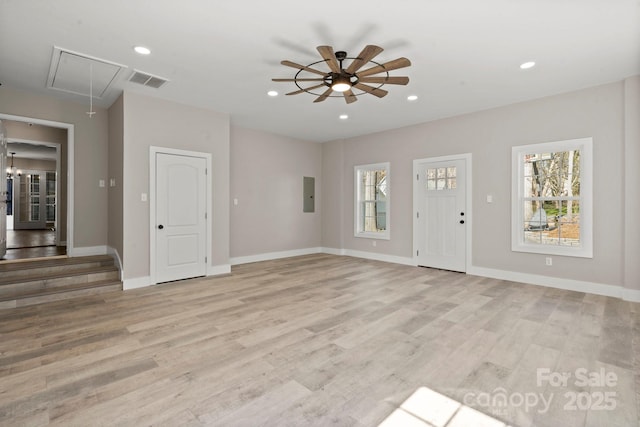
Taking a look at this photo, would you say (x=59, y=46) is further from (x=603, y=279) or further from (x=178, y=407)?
(x=603, y=279)

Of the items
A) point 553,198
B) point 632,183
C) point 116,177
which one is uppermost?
point 116,177

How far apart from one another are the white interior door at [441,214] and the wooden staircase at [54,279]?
5.39 metres

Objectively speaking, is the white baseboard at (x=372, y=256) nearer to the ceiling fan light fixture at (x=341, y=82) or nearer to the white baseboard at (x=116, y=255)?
the ceiling fan light fixture at (x=341, y=82)

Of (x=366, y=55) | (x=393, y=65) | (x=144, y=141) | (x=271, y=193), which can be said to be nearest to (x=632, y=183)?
(x=393, y=65)

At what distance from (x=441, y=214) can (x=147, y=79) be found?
5.37 metres

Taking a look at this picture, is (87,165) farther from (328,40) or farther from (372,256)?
(372,256)

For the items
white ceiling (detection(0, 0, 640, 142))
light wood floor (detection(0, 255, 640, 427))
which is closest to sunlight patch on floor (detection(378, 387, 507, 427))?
light wood floor (detection(0, 255, 640, 427))

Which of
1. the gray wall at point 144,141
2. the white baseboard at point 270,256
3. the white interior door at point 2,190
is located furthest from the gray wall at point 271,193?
the white interior door at point 2,190

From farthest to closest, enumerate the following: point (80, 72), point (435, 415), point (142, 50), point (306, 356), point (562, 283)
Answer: point (562, 283), point (80, 72), point (142, 50), point (306, 356), point (435, 415)

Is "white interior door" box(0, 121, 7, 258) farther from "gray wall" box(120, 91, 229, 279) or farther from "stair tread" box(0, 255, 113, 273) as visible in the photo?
"gray wall" box(120, 91, 229, 279)

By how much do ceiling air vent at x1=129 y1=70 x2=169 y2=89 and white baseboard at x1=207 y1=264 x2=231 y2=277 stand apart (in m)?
3.02

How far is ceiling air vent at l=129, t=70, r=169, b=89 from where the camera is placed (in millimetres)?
4020

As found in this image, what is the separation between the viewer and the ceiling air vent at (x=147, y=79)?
4.02m

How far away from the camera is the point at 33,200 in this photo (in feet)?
36.0
